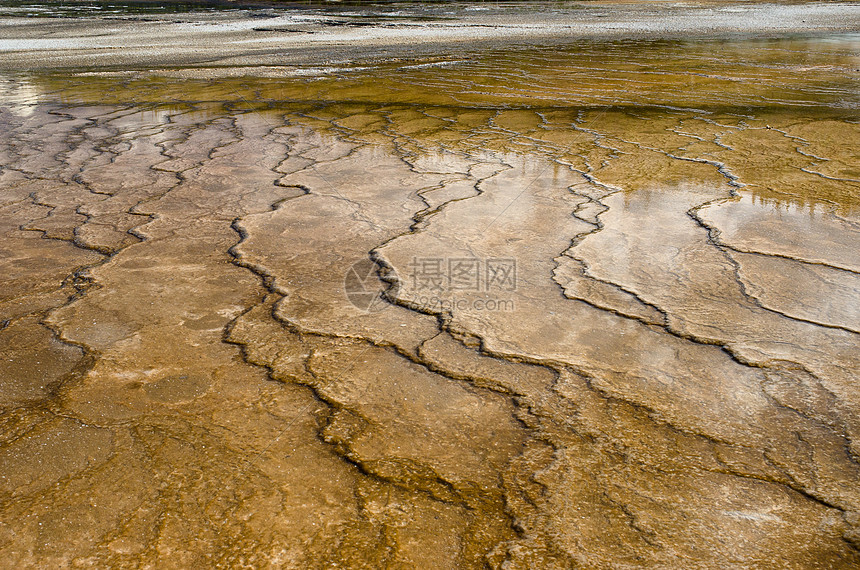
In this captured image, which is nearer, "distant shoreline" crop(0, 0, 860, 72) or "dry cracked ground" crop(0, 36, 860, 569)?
"dry cracked ground" crop(0, 36, 860, 569)

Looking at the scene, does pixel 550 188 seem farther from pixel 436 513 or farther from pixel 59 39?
pixel 59 39

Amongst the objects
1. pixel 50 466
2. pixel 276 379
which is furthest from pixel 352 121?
pixel 50 466

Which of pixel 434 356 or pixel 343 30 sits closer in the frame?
pixel 434 356

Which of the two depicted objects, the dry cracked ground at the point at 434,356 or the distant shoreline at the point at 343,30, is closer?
the dry cracked ground at the point at 434,356

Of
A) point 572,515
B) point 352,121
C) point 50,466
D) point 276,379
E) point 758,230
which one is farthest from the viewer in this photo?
point 352,121

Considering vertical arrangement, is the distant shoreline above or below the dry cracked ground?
above
